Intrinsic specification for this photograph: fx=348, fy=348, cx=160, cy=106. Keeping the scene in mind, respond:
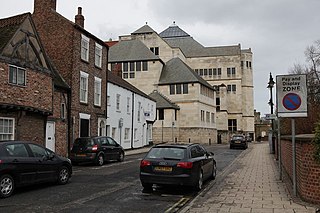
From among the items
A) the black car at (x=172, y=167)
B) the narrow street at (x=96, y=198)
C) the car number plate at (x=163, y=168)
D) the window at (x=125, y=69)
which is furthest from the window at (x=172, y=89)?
the car number plate at (x=163, y=168)

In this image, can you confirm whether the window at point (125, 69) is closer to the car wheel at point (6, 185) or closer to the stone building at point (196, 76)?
the stone building at point (196, 76)

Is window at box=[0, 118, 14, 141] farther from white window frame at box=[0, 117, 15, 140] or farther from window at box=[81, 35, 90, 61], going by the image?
window at box=[81, 35, 90, 61]

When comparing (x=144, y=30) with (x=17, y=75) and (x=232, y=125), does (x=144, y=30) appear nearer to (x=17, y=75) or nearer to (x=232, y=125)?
(x=232, y=125)

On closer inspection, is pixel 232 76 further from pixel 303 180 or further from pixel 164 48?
pixel 303 180

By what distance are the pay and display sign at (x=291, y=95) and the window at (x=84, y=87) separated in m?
16.8

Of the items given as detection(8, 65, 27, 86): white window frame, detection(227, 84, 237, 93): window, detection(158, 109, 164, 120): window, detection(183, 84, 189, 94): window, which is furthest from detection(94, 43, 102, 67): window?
detection(227, 84, 237, 93): window

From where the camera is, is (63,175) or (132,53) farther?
(132,53)

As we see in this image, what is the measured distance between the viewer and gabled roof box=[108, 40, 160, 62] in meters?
58.1

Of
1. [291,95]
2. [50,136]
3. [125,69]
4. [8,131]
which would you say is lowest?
[50,136]

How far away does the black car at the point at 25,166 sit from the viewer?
9.88 metres

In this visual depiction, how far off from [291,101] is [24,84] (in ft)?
43.5

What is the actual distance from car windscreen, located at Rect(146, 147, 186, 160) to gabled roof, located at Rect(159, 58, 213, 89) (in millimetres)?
43951

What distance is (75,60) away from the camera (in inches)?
934

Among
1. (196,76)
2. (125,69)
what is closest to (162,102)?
(196,76)
